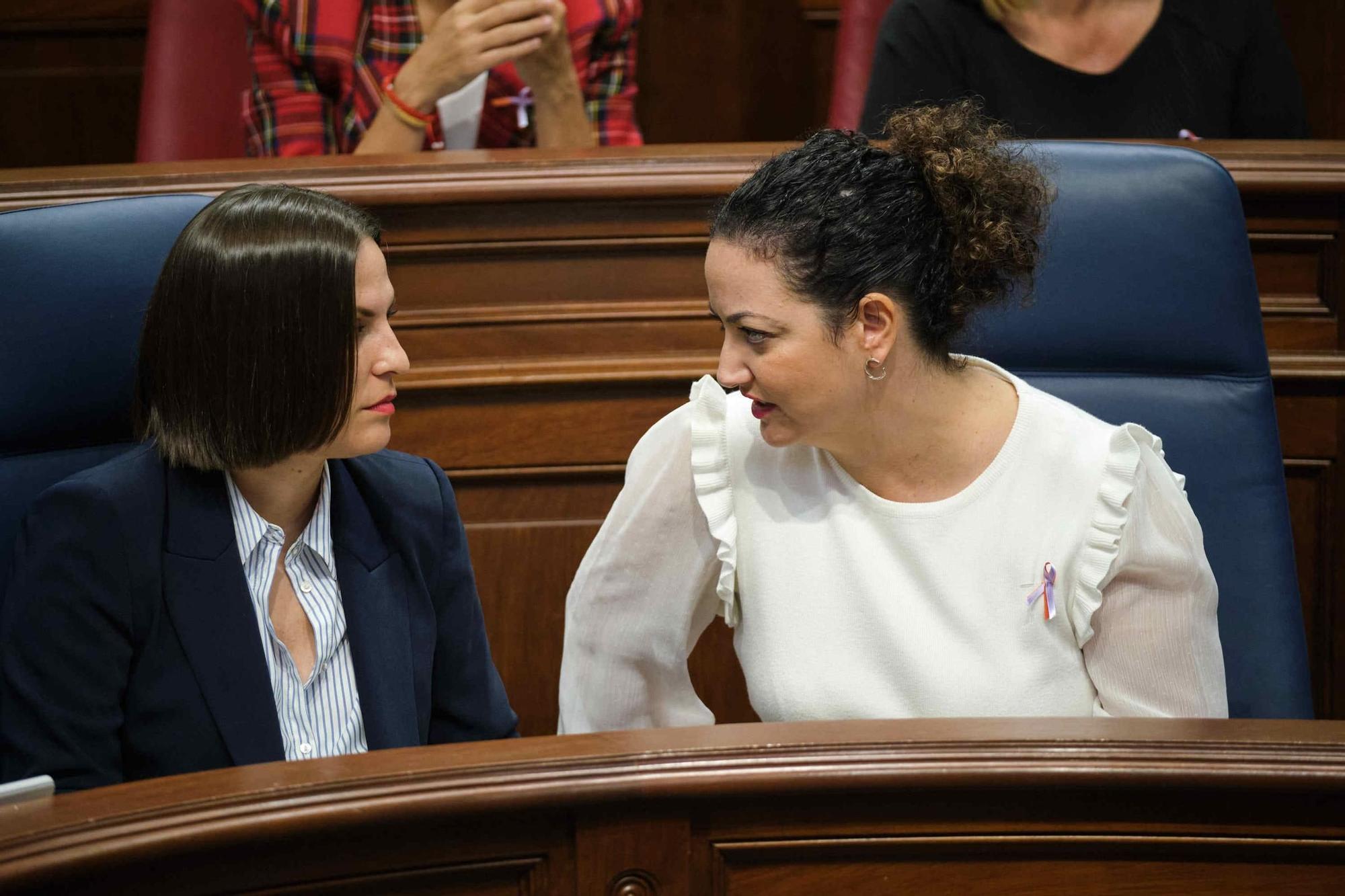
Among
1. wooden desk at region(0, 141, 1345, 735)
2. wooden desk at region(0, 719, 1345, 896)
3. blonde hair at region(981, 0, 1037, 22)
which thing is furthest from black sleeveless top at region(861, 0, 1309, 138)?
wooden desk at region(0, 719, 1345, 896)

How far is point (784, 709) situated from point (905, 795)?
42cm

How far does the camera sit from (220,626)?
1107 millimetres

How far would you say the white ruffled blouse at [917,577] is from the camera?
1.21 metres

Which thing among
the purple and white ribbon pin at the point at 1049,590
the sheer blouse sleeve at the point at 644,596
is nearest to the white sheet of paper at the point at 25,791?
the sheer blouse sleeve at the point at 644,596

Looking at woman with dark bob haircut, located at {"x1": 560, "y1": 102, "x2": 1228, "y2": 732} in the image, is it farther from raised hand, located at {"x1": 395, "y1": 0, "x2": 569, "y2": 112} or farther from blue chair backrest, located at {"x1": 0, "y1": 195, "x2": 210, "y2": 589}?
raised hand, located at {"x1": 395, "y1": 0, "x2": 569, "y2": 112}

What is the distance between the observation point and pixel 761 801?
32.1 inches

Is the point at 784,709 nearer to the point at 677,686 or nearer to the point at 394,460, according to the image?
the point at 677,686

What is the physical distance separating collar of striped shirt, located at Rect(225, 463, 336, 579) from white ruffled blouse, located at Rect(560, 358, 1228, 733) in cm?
23

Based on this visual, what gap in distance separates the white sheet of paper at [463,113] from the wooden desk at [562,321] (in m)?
0.35

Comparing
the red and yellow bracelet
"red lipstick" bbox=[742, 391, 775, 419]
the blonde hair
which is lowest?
"red lipstick" bbox=[742, 391, 775, 419]

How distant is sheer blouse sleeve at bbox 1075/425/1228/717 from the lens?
47.2 inches

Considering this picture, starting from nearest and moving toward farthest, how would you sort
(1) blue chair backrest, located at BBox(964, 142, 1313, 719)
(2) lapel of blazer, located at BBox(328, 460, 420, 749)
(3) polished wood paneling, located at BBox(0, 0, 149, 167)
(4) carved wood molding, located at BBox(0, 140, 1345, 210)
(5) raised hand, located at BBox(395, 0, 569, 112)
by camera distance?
1. (2) lapel of blazer, located at BBox(328, 460, 420, 749)
2. (1) blue chair backrest, located at BBox(964, 142, 1313, 719)
3. (4) carved wood molding, located at BBox(0, 140, 1345, 210)
4. (5) raised hand, located at BBox(395, 0, 569, 112)
5. (3) polished wood paneling, located at BBox(0, 0, 149, 167)

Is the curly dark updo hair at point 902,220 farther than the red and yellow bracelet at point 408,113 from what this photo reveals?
No

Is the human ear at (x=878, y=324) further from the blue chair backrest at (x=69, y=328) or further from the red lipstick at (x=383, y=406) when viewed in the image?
the blue chair backrest at (x=69, y=328)
